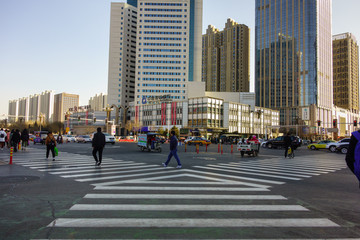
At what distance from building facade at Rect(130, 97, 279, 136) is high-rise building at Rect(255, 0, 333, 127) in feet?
136

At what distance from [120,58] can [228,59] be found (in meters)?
74.3

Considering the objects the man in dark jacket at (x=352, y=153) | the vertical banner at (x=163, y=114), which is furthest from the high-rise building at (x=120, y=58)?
the man in dark jacket at (x=352, y=153)

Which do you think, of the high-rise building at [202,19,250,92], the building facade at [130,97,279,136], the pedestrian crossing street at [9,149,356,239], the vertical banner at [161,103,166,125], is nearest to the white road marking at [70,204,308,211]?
the pedestrian crossing street at [9,149,356,239]

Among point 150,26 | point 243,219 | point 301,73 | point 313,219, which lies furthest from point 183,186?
point 301,73

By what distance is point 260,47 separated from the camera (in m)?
144

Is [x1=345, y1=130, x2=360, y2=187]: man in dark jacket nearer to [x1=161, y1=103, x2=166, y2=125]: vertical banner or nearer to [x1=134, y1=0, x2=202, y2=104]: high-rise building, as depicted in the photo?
[x1=161, y1=103, x2=166, y2=125]: vertical banner

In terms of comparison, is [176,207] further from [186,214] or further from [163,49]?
[163,49]

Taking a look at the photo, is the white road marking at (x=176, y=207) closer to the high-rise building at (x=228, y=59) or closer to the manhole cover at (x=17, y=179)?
the manhole cover at (x=17, y=179)

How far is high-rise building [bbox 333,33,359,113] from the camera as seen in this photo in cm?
15888

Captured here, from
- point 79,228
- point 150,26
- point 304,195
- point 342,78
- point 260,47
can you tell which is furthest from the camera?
point 342,78

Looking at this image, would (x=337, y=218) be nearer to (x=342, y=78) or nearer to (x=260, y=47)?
(x=260, y=47)

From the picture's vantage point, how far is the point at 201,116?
269ft

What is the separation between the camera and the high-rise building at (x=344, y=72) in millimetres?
158875

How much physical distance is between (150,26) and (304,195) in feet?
381
